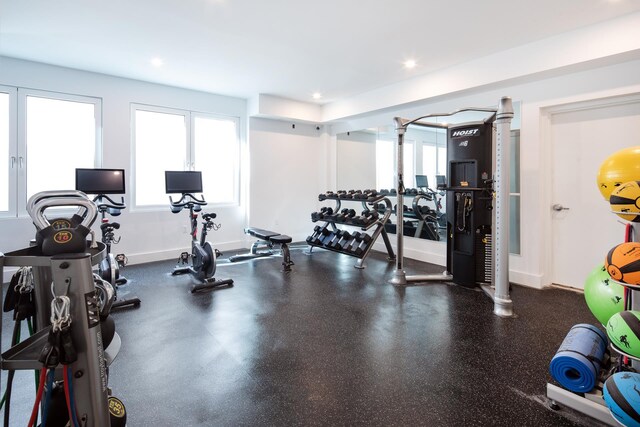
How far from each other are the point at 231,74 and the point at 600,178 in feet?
15.0

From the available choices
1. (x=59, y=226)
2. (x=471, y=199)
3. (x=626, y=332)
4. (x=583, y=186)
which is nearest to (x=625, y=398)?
(x=626, y=332)

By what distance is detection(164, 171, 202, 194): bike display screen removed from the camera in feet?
15.3

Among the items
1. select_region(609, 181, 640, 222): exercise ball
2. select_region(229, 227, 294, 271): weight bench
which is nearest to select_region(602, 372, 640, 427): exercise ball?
select_region(609, 181, 640, 222): exercise ball

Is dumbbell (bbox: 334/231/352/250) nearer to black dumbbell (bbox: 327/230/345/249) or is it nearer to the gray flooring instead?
black dumbbell (bbox: 327/230/345/249)

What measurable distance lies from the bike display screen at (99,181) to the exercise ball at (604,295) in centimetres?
465

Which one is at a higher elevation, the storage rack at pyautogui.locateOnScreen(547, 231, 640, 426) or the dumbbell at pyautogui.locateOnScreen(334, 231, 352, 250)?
the dumbbell at pyautogui.locateOnScreen(334, 231, 352, 250)

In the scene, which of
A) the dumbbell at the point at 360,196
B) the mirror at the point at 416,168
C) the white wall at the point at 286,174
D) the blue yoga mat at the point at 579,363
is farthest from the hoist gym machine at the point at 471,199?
the white wall at the point at 286,174

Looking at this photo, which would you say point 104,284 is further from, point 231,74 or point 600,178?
point 231,74

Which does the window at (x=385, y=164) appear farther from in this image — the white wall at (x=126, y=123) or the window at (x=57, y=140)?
the window at (x=57, y=140)

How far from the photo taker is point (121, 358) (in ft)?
7.98

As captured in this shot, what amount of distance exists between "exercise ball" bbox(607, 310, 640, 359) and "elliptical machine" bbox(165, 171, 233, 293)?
3.57 meters

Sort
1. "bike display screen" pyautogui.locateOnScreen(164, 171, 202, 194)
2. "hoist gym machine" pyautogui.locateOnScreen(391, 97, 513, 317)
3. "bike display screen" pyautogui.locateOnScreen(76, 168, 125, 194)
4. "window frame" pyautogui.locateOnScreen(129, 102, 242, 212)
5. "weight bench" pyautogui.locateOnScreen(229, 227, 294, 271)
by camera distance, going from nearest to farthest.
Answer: "hoist gym machine" pyautogui.locateOnScreen(391, 97, 513, 317), "bike display screen" pyautogui.locateOnScreen(76, 168, 125, 194), "bike display screen" pyautogui.locateOnScreen(164, 171, 202, 194), "weight bench" pyautogui.locateOnScreen(229, 227, 294, 271), "window frame" pyautogui.locateOnScreen(129, 102, 242, 212)

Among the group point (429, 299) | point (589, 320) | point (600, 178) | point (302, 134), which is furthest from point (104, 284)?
point (302, 134)

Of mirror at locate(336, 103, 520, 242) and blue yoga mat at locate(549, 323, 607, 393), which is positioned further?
mirror at locate(336, 103, 520, 242)
